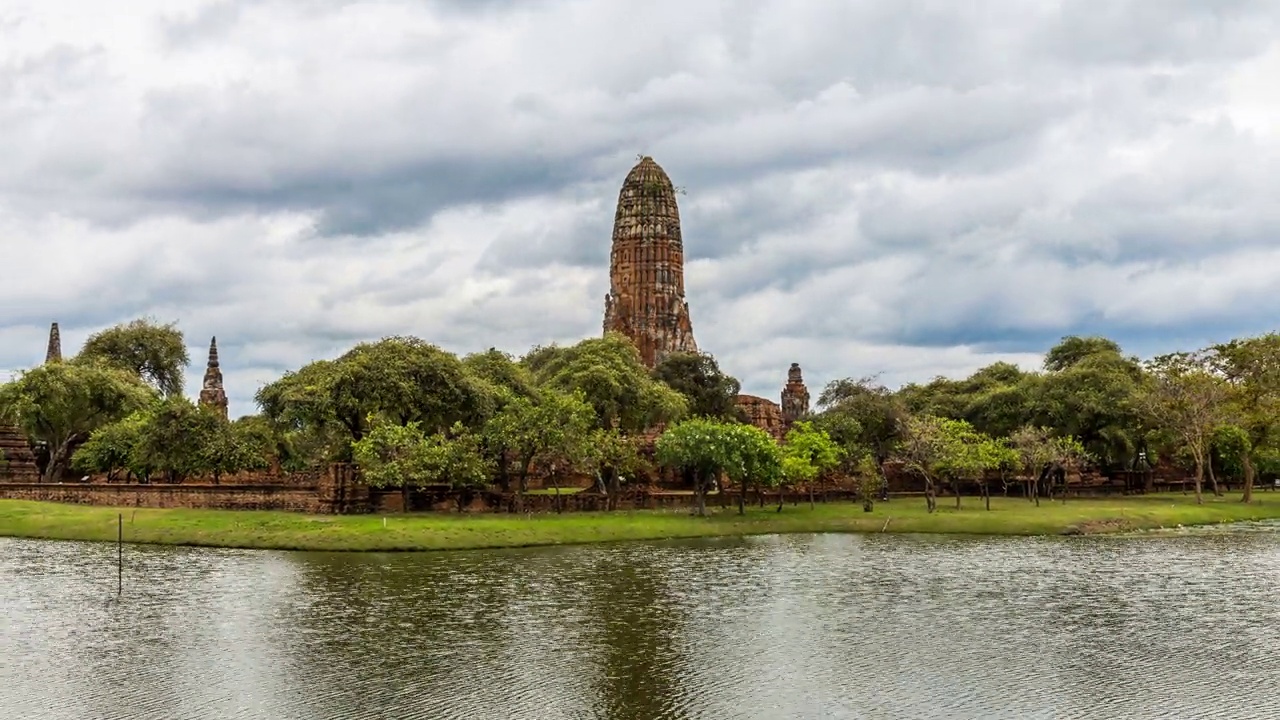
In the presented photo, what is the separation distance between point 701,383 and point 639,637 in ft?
199

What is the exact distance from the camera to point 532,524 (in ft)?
176

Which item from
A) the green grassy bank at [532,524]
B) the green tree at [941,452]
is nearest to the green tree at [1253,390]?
the green grassy bank at [532,524]

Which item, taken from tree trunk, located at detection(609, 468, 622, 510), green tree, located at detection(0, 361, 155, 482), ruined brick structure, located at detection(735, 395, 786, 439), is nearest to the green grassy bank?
tree trunk, located at detection(609, 468, 622, 510)

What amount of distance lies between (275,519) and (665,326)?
2296 inches

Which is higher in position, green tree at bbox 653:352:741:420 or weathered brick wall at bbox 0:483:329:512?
green tree at bbox 653:352:741:420

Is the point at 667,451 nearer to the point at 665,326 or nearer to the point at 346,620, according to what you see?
the point at 346,620

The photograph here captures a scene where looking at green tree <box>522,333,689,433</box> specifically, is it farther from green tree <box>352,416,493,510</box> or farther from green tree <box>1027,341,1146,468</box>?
green tree <box>1027,341,1146,468</box>

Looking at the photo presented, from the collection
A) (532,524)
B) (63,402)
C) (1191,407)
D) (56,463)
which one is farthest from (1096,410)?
(56,463)

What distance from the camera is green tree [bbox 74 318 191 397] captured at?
102438mm

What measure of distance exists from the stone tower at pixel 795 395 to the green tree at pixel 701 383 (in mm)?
34049

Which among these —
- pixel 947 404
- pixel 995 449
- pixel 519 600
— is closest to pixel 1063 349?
pixel 947 404

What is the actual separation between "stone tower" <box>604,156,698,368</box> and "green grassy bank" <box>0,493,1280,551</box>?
136ft

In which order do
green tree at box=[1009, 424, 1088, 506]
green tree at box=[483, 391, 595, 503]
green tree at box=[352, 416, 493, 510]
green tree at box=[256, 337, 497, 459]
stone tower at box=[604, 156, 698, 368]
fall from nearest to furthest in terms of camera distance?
green tree at box=[352, 416, 493, 510], green tree at box=[483, 391, 595, 503], green tree at box=[256, 337, 497, 459], green tree at box=[1009, 424, 1088, 506], stone tower at box=[604, 156, 698, 368]

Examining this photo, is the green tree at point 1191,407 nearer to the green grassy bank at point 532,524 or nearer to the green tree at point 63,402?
the green grassy bank at point 532,524
